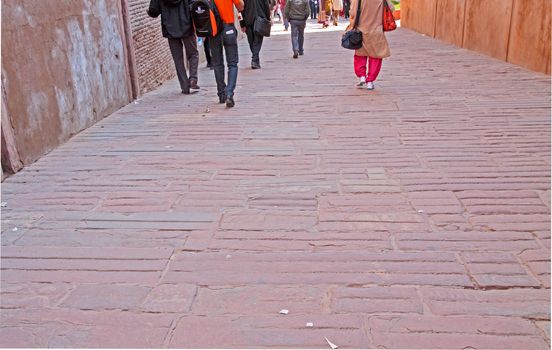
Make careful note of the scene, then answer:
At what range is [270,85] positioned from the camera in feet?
30.4

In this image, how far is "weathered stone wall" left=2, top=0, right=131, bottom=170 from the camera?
507 cm

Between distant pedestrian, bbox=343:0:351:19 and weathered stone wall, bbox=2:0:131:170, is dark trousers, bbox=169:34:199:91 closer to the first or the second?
weathered stone wall, bbox=2:0:131:170

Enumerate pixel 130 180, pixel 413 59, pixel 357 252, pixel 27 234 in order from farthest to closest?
1. pixel 413 59
2. pixel 130 180
3. pixel 27 234
4. pixel 357 252

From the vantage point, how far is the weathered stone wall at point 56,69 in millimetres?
5074

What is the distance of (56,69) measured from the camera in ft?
19.3

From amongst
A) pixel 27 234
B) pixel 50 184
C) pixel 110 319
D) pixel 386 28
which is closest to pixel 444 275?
pixel 110 319

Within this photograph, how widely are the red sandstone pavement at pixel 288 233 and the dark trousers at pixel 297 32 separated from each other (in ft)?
19.6

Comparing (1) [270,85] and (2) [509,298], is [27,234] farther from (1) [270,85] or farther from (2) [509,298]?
(1) [270,85]

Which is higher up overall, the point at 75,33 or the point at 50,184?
the point at 75,33

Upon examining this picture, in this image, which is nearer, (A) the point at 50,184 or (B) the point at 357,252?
(B) the point at 357,252

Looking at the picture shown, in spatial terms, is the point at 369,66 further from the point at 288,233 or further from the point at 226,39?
the point at 288,233

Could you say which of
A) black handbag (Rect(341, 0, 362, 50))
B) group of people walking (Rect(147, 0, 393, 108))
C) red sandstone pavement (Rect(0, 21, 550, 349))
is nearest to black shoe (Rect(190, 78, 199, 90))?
group of people walking (Rect(147, 0, 393, 108))

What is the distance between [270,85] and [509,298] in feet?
22.4

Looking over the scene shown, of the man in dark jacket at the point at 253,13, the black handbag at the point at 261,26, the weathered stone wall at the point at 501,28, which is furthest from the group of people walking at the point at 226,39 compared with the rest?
the weathered stone wall at the point at 501,28
